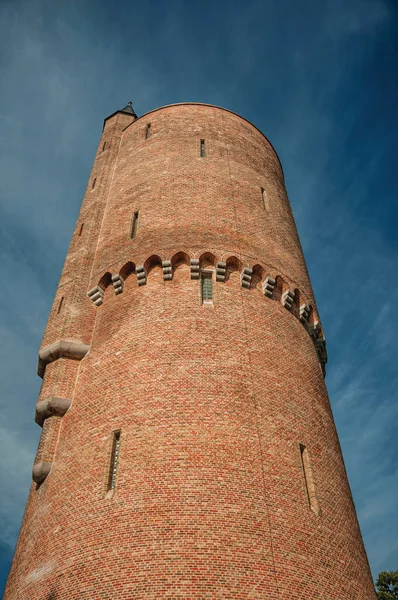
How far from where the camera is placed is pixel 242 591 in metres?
10.9

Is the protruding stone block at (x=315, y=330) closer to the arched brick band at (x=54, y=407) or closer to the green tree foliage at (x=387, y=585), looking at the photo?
the arched brick band at (x=54, y=407)

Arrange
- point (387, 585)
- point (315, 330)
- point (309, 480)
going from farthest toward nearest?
1. point (387, 585)
2. point (315, 330)
3. point (309, 480)

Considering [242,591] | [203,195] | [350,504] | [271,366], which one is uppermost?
[203,195]

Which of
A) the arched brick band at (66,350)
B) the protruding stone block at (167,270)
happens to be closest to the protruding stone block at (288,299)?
the protruding stone block at (167,270)

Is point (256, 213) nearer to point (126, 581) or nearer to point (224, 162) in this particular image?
point (224, 162)

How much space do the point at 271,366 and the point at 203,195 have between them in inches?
278

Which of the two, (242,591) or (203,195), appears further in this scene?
(203,195)

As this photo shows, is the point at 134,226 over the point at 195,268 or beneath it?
over

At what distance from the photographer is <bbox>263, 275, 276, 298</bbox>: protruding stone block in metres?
17.4

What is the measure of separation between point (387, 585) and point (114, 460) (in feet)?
80.8

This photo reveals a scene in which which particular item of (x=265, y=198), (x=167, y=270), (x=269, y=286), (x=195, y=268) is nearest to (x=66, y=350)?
(x=167, y=270)

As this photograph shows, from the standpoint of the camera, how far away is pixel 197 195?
19.4m

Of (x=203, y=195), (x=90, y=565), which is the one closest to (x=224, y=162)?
(x=203, y=195)

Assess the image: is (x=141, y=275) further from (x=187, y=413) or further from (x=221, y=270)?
(x=187, y=413)
